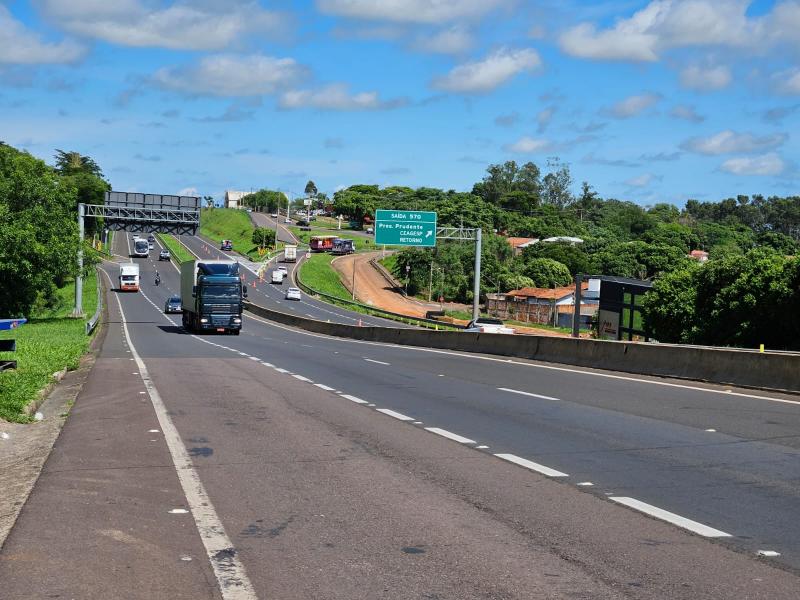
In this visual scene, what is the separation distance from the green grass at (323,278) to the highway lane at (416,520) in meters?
106

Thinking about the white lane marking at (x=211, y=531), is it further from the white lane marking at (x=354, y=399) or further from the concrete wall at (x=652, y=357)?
the concrete wall at (x=652, y=357)

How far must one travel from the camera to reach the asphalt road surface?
6191 mm

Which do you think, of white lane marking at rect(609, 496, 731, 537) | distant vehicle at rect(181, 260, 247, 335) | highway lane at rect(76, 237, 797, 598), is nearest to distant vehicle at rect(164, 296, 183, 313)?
distant vehicle at rect(181, 260, 247, 335)

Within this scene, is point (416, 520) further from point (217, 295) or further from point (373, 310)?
point (373, 310)

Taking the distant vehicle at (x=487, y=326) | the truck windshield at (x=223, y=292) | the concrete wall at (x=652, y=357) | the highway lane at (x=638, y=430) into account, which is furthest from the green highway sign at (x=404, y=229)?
the highway lane at (x=638, y=430)

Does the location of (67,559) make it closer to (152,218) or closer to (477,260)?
(477,260)

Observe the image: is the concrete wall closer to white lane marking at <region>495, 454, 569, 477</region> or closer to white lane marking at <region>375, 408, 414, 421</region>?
white lane marking at <region>375, 408, 414, 421</region>

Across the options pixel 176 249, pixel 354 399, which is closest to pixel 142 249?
pixel 176 249

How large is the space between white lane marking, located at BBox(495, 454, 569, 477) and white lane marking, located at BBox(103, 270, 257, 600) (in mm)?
3170

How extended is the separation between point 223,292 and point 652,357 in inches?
1263

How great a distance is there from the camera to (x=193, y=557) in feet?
22.0

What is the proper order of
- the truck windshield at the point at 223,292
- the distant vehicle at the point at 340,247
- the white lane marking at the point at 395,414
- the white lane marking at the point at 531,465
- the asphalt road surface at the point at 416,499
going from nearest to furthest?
1. the asphalt road surface at the point at 416,499
2. the white lane marking at the point at 531,465
3. the white lane marking at the point at 395,414
4. the truck windshield at the point at 223,292
5. the distant vehicle at the point at 340,247

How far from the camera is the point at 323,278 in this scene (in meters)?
130

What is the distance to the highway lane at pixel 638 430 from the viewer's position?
8.40 meters
